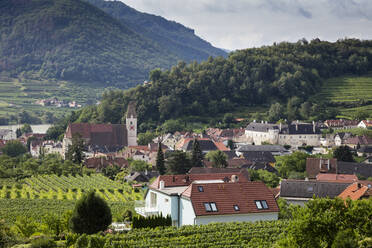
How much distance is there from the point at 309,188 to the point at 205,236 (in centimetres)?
2314

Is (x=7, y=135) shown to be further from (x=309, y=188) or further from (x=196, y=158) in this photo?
(x=309, y=188)

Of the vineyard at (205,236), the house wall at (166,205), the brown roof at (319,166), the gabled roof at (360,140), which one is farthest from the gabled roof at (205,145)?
the vineyard at (205,236)

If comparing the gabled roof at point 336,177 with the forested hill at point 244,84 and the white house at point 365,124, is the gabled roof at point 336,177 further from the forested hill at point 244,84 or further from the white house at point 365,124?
the forested hill at point 244,84

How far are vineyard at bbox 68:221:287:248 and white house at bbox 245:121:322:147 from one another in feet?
256

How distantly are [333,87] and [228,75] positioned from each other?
95.1 ft

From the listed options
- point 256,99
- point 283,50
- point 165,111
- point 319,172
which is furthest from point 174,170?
point 283,50

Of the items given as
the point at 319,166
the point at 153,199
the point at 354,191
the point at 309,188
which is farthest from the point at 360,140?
the point at 153,199

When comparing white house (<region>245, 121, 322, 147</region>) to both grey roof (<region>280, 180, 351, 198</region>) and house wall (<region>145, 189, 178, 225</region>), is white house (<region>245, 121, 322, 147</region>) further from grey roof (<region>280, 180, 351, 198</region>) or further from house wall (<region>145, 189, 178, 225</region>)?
house wall (<region>145, 189, 178, 225</region>)

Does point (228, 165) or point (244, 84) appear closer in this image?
point (228, 165)

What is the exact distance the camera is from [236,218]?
111ft

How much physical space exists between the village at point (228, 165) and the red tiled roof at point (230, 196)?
0.21ft

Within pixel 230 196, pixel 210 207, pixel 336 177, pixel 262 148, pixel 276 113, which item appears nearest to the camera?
pixel 210 207

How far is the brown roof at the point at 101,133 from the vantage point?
11188 cm

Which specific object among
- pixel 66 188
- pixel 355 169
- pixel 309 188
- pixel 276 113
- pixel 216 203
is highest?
pixel 276 113
